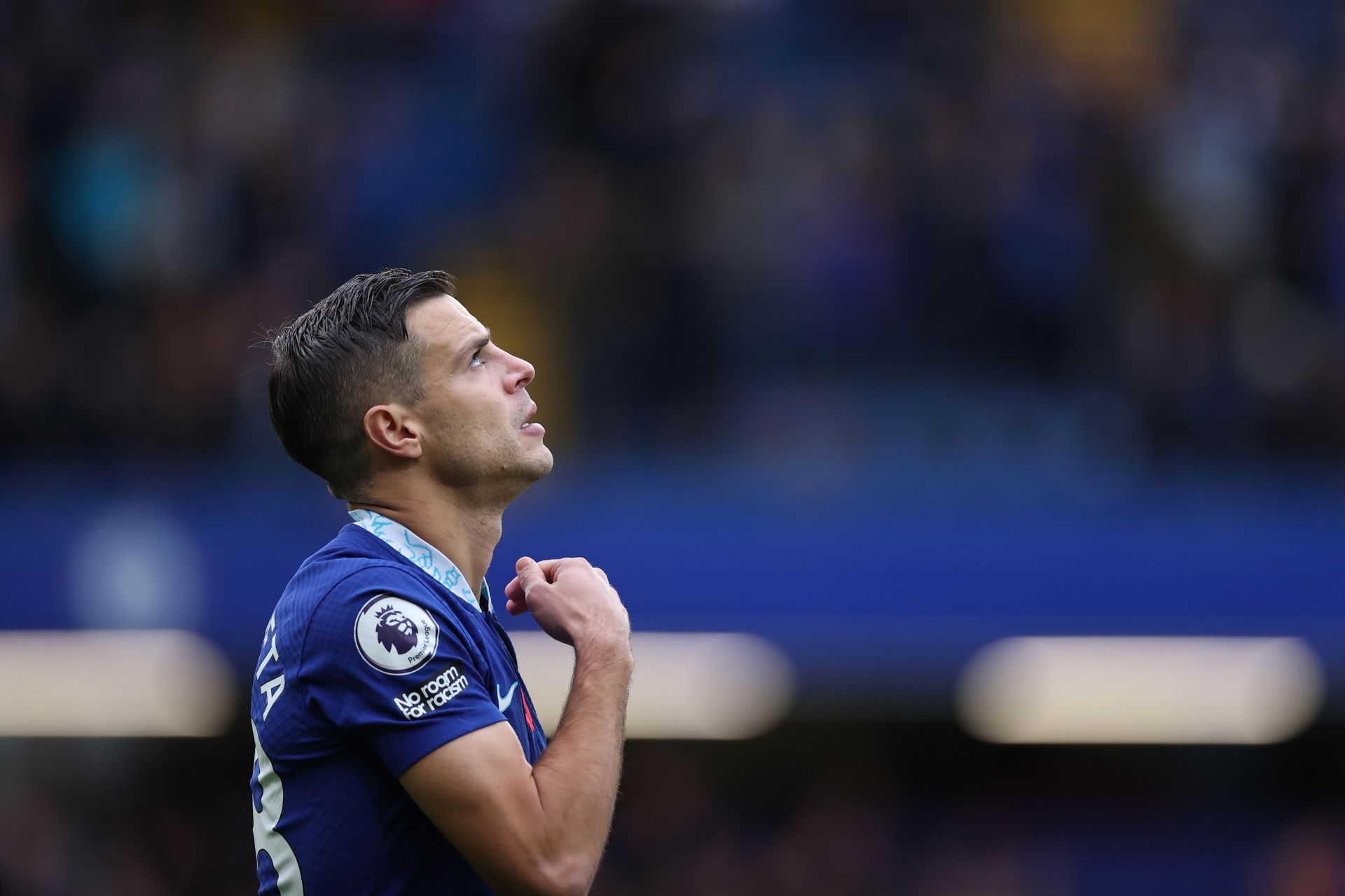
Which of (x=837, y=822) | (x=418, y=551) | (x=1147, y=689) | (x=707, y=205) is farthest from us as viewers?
(x=707, y=205)

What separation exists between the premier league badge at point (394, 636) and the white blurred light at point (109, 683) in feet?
20.2

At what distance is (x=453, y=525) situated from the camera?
3.09 metres

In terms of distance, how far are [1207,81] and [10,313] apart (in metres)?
7.01

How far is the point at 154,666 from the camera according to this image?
8.60 m

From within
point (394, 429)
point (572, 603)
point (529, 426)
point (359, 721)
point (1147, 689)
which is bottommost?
point (359, 721)

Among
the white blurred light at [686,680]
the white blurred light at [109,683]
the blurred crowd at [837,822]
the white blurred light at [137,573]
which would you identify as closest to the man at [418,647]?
the white blurred light at [686,680]

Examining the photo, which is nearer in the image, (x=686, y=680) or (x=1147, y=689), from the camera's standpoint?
(x=1147, y=689)

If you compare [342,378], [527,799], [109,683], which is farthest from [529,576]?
[109,683]

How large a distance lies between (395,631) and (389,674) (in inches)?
2.9

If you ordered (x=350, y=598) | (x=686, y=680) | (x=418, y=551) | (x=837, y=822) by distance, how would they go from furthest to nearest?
(x=837, y=822) → (x=686, y=680) → (x=418, y=551) → (x=350, y=598)

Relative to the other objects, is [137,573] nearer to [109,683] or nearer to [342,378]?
[109,683]

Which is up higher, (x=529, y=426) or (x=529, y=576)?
(x=529, y=426)

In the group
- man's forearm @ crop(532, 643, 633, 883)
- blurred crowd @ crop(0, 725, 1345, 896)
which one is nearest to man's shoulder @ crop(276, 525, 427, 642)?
man's forearm @ crop(532, 643, 633, 883)

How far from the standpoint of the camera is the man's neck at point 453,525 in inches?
121
